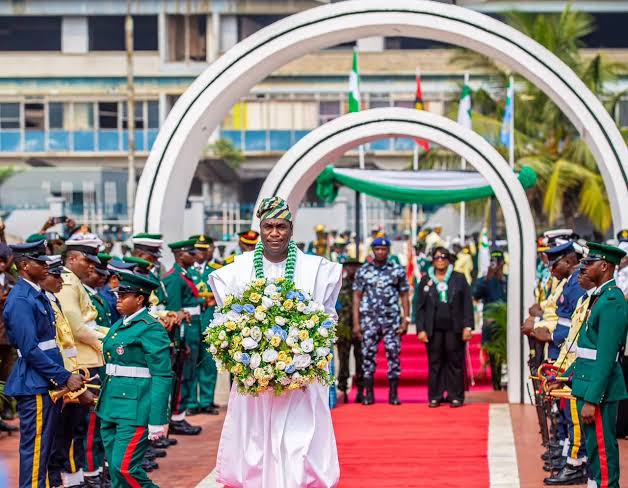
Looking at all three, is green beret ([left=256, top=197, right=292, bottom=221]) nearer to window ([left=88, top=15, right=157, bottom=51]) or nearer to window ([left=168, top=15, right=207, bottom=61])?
window ([left=168, top=15, right=207, bottom=61])

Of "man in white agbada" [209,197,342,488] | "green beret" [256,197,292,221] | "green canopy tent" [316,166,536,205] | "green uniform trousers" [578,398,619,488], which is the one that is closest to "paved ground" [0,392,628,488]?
"green uniform trousers" [578,398,619,488]

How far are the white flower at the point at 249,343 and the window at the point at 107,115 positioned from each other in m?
42.0

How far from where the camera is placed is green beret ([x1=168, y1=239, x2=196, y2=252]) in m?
13.0

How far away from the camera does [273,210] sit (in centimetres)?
740

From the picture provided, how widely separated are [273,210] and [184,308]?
Result: 19.8 feet

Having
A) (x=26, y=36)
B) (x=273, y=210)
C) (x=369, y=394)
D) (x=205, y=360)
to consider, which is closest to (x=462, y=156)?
(x=369, y=394)

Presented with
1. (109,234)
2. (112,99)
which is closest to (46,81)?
(112,99)

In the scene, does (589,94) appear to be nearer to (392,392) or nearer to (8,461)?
(392,392)

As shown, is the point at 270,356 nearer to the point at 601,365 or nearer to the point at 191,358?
the point at 601,365

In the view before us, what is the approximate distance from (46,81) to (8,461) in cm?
3888

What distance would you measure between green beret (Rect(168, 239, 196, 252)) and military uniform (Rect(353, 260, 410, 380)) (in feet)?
9.10

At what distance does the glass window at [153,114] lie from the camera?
158ft

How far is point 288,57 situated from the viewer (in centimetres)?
1344

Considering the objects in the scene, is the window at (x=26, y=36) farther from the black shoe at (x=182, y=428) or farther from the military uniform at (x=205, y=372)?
the black shoe at (x=182, y=428)
